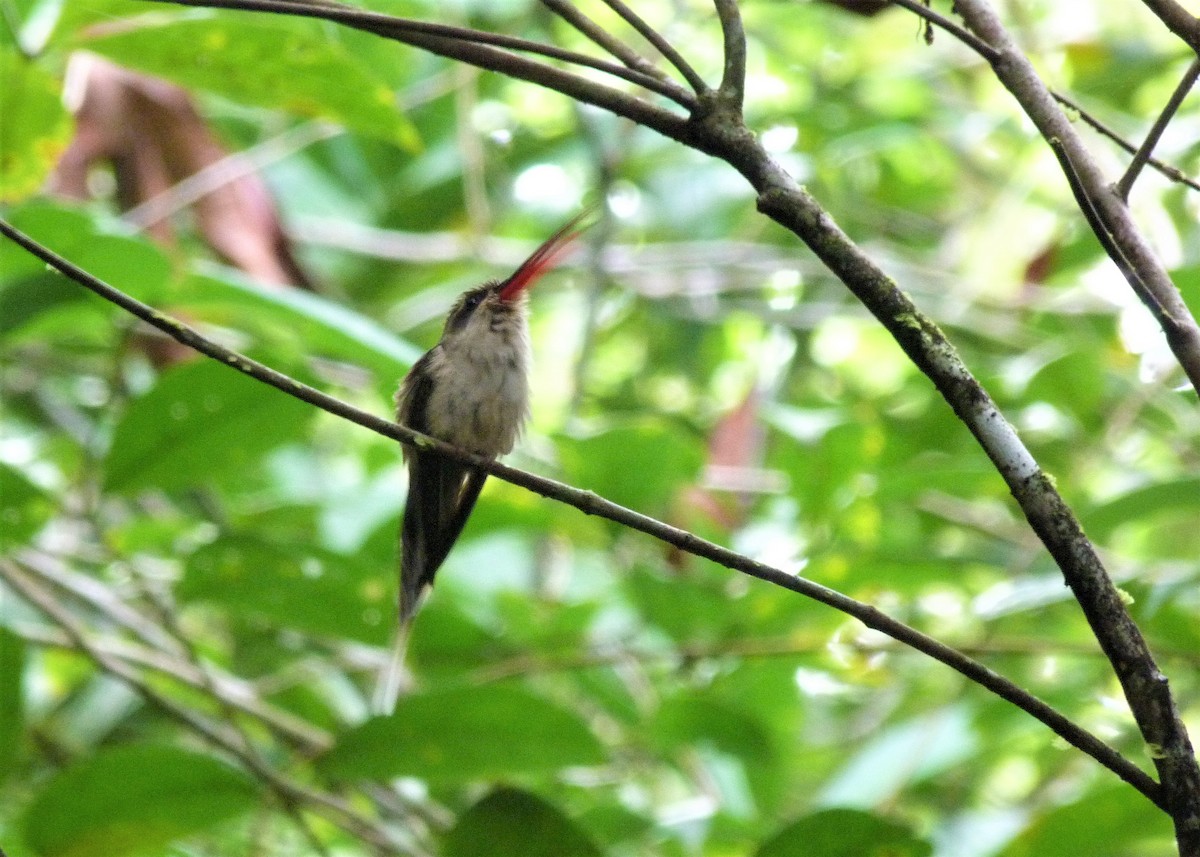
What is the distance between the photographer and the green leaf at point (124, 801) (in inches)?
120

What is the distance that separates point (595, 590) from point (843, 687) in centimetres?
91

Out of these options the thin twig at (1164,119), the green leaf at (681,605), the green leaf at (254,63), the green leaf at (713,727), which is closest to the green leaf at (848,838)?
the green leaf at (713,727)

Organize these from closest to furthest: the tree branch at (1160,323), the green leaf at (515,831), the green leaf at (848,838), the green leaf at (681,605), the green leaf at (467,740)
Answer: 1. the tree branch at (1160,323)
2. the green leaf at (848,838)
3. the green leaf at (515,831)
4. the green leaf at (467,740)
5. the green leaf at (681,605)

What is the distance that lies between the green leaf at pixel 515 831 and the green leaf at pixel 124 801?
56 cm

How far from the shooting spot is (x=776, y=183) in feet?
5.41

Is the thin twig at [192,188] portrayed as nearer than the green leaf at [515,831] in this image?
No

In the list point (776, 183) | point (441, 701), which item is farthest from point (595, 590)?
point (776, 183)

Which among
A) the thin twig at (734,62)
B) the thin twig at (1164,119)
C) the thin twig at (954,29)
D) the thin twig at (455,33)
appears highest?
the thin twig at (954,29)

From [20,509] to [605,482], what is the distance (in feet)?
4.27

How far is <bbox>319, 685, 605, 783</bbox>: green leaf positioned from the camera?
2.97 meters

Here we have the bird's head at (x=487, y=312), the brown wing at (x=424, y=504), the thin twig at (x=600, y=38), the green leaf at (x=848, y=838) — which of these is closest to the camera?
the thin twig at (x=600, y=38)

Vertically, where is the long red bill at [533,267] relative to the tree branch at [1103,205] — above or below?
above

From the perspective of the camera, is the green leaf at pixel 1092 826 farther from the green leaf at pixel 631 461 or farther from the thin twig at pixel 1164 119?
the thin twig at pixel 1164 119

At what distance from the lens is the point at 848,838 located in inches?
104
